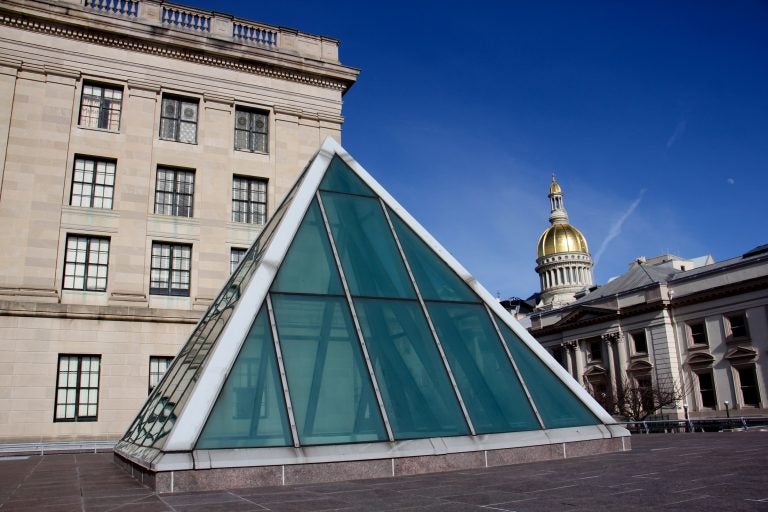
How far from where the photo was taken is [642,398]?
53.8 m

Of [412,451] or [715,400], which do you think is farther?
[715,400]

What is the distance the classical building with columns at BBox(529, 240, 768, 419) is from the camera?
49.8 metres

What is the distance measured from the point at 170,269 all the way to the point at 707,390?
Result: 4922 cm

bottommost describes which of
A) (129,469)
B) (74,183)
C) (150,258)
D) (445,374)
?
(129,469)

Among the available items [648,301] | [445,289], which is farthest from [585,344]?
[445,289]

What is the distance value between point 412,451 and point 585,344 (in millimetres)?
63324

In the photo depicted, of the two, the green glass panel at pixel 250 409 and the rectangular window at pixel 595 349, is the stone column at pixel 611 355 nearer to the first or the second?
the rectangular window at pixel 595 349

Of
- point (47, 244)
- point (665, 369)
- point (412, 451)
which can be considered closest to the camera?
point (412, 451)

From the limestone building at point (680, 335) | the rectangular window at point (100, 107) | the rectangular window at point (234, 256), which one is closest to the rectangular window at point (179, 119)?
the rectangular window at point (100, 107)

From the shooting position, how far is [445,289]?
39.0ft

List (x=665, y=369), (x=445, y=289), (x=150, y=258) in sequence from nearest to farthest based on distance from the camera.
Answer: (x=445, y=289) → (x=150, y=258) → (x=665, y=369)

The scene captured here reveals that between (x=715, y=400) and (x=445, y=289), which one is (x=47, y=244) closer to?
(x=445, y=289)

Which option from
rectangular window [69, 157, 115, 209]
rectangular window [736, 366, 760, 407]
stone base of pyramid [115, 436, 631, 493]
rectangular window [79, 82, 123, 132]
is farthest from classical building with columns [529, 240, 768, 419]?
rectangular window [79, 82, 123, 132]

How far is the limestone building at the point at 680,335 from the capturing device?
49.8 metres
